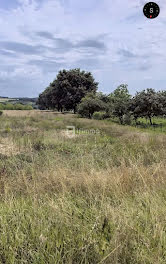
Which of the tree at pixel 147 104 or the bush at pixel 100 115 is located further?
the bush at pixel 100 115

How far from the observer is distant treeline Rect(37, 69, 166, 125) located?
1975cm

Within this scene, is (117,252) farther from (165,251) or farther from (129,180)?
(129,180)

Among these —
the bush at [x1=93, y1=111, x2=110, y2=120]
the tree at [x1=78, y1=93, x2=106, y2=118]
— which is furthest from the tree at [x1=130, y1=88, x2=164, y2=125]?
the tree at [x1=78, y1=93, x2=106, y2=118]

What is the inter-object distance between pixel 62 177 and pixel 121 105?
18.8 meters

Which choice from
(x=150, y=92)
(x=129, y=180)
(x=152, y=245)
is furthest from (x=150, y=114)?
(x=152, y=245)

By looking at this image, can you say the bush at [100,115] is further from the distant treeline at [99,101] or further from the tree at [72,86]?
the tree at [72,86]

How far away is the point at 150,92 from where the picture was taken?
2055 centimetres

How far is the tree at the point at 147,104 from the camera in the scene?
19391 millimetres

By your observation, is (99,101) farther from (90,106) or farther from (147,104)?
(147,104)

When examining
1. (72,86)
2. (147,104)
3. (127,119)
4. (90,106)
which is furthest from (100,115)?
(72,86)

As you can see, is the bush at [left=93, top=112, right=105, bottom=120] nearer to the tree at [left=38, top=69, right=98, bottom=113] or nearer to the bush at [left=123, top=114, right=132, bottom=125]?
the bush at [left=123, top=114, right=132, bottom=125]

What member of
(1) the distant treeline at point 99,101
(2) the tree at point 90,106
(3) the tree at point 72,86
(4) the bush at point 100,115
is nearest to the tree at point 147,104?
(1) the distant treeline at point 99,101

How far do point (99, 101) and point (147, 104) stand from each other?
6498 millimetres

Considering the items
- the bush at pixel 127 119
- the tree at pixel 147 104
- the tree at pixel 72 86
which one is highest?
the tree at pixel 72 86
